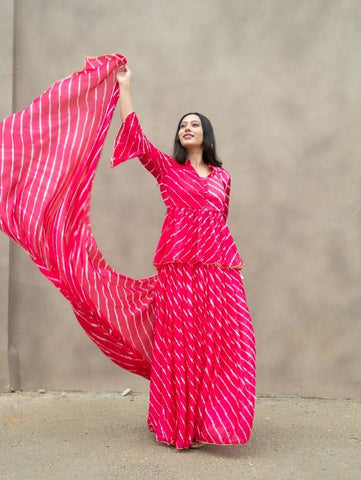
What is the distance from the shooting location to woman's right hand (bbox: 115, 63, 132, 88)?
3109 millimetres

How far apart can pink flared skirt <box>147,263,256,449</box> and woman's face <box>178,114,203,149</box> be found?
67 centimetres

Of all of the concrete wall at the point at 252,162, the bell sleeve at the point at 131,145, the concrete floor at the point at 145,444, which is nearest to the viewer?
the concrete floor at the point at 145,444

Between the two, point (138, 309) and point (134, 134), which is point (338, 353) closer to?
point (138, 309)

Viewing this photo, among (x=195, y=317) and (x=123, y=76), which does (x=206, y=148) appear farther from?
(x=195, y=317)

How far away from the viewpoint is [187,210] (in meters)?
3.10

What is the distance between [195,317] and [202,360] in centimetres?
22

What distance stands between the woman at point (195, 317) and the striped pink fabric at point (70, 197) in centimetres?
13

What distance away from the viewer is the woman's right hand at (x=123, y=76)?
311 cm

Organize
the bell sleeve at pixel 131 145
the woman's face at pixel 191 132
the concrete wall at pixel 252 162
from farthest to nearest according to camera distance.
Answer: the concrete wall at pixel 252 162, the woman's face at pixel 191 132, the bell sleeve at pixel 131 145

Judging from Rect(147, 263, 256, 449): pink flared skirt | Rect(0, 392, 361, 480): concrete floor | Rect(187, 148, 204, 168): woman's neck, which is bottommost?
Rect(0, 392, 361, 480): concrete floor

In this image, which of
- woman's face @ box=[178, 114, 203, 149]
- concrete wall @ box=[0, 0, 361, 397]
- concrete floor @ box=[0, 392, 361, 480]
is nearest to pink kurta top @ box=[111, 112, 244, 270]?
woman's face @ box=[178, 114, 203, 149]

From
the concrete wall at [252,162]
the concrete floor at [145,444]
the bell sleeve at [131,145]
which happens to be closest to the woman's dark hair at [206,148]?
the bell sleeve at [131,145]

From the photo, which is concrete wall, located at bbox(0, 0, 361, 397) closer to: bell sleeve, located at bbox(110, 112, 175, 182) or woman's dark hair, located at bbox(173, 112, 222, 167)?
woman's dark hair, located at bbox(173, 112, 222, 167)

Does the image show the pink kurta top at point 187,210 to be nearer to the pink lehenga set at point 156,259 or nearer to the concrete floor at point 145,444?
the pink lehenga set at point 156,259
